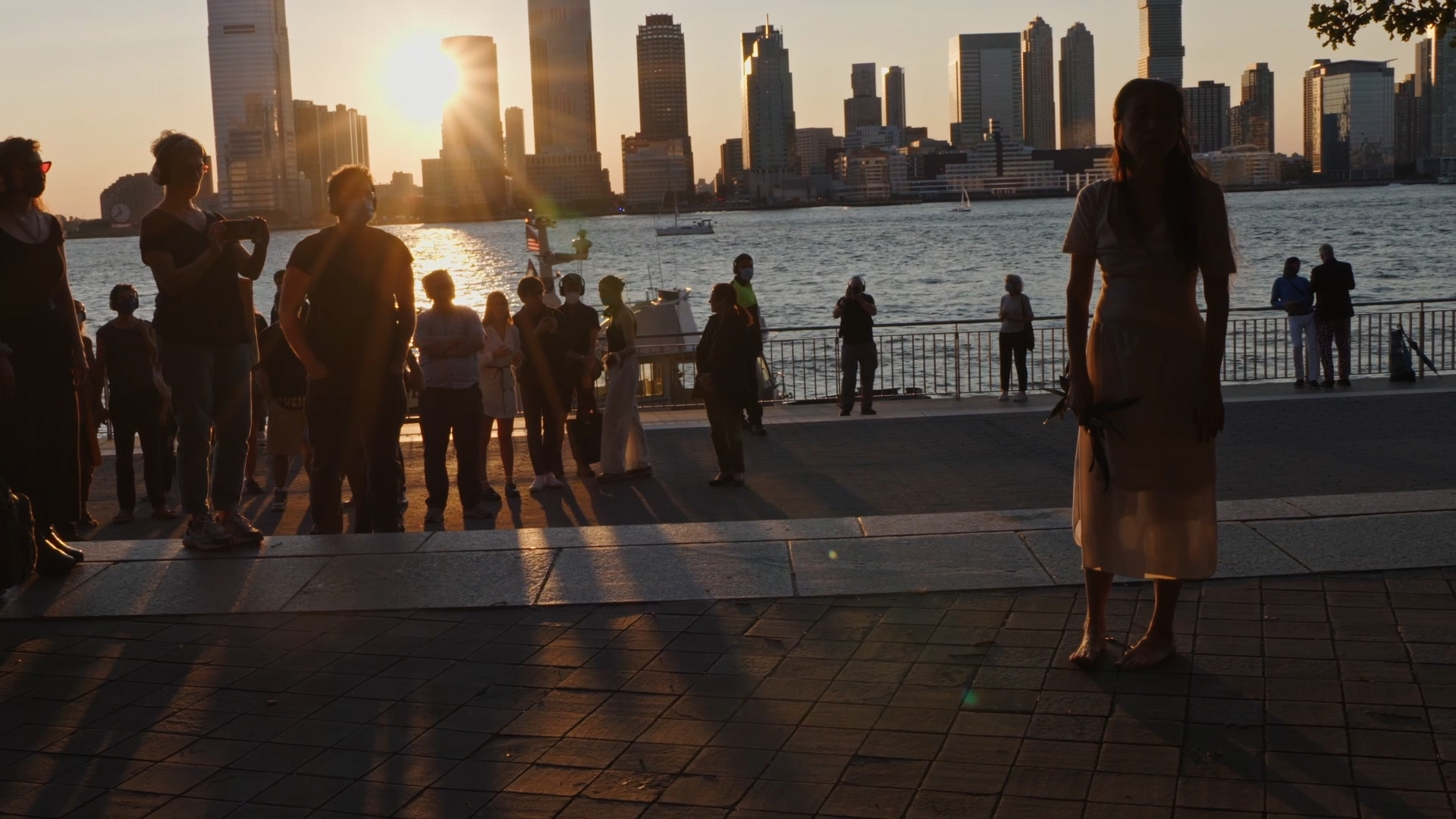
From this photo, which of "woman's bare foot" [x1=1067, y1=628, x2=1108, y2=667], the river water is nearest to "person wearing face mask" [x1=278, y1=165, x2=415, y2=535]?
"woman's bare foot" [x1=1067, y1=628, x2=1108, y2=667]

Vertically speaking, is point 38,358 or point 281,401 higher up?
point 38,358

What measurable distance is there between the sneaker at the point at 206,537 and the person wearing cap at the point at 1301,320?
1349 cm

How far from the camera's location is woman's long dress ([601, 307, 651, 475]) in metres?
11.6

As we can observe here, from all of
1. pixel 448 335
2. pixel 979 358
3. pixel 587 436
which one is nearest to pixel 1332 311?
pixel 979 358

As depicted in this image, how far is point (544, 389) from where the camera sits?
11312 mm

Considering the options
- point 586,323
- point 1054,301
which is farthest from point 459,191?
point 586,323

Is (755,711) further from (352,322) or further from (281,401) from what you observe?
(281,401)

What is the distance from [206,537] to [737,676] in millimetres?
2879

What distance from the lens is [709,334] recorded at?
1156 cm

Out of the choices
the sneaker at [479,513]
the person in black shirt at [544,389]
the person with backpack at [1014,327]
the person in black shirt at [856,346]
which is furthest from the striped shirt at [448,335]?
the person with backpack at [1014,327]

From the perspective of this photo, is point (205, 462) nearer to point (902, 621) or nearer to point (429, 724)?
point (429, 724)

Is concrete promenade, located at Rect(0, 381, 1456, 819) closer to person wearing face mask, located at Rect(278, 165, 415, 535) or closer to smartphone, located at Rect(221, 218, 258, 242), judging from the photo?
person wearing face mask, located at Rect(278, 165, 415, 535)

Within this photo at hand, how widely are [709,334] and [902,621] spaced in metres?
6.55

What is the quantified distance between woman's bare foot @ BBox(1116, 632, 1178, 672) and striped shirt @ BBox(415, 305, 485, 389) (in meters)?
5.85
